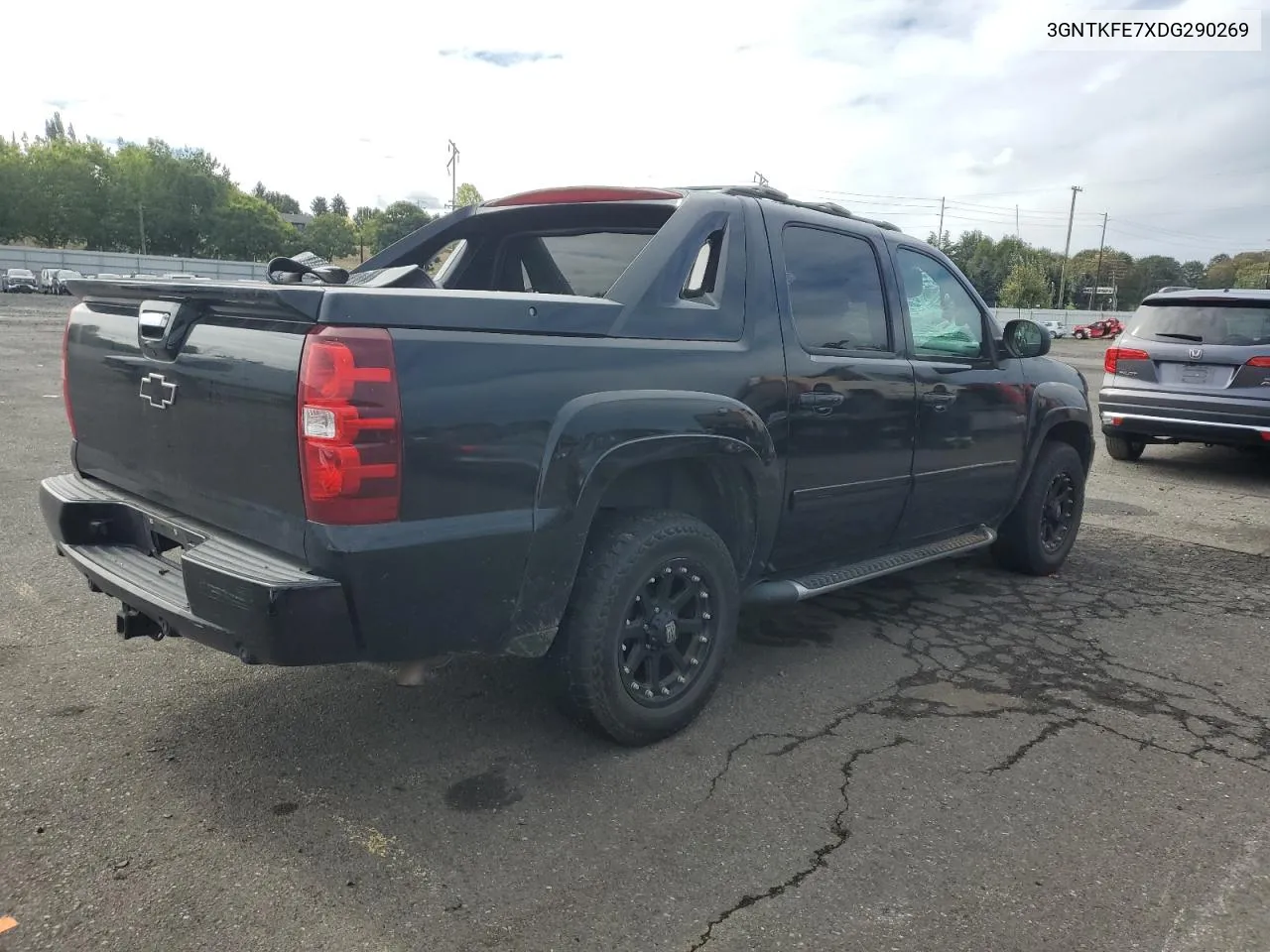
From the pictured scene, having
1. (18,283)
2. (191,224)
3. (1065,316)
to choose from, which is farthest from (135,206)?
→ (1065,316)

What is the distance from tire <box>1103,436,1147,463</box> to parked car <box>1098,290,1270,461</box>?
2.08ft

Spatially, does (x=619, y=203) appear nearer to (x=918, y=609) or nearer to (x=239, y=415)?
(x=239, y=415)

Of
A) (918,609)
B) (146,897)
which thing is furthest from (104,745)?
(918,609)

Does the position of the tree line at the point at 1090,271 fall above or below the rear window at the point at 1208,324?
above

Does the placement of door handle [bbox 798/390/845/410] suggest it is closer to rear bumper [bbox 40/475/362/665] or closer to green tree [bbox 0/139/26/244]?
rear bumper [bbox 40/475/362/665]

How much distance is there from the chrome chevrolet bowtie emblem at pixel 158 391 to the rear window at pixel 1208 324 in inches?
353

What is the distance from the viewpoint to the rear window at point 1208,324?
8.54 metres

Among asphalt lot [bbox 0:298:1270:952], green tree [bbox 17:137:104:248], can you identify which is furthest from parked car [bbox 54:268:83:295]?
green tree [bbox 17:137:104:248]

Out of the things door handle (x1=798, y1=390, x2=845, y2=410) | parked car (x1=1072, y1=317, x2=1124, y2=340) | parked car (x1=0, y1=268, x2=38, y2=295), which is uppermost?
parked car (x1=1072, y1=317, x2=1124, y2=340)

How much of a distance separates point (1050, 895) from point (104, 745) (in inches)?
116

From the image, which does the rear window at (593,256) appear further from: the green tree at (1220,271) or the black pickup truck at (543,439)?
the green tree at (1220,271)

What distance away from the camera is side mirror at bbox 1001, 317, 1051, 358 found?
16.2 ft

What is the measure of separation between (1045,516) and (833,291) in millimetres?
2473

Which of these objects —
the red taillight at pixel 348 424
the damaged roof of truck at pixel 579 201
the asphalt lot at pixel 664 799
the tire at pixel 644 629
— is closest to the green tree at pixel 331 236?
the damaged roof of truck at pixel 579 201
